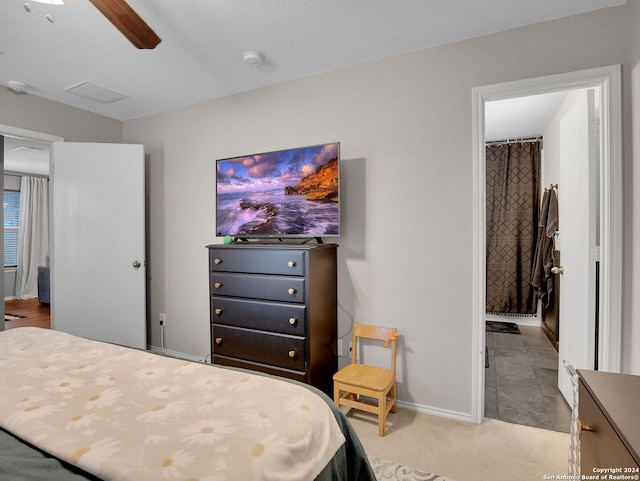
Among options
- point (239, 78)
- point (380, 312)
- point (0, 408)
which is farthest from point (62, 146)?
point (380, 312)

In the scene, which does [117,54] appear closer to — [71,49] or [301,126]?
[71,49]

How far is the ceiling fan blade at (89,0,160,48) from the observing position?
4.65ft

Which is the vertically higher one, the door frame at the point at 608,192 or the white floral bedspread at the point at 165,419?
the door frame at the point at 608,192

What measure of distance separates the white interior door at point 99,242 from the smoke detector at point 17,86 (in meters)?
0.49

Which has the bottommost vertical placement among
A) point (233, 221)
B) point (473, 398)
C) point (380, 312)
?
point (473, 398)

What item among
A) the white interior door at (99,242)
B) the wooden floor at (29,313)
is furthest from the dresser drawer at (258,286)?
the wooden floor at (29,313)

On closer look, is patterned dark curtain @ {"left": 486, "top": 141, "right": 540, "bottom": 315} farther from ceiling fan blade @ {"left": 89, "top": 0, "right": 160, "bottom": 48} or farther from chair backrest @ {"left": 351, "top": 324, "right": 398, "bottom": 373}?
ceiling fan blade @ {"left": 89, "top": 0, "right": 160, "bottom": 48}

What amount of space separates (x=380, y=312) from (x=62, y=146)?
331 cm

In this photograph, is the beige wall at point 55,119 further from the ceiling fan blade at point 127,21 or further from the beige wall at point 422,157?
the ceiling fan blade at point 127,21

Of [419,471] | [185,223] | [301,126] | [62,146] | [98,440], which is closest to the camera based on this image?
[98,440]

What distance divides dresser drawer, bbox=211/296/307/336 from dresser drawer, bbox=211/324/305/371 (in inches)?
1.9

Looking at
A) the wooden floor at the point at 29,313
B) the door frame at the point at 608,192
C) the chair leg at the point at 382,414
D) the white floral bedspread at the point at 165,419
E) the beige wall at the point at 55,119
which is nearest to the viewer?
the white floral bedspread at the point at 165,419

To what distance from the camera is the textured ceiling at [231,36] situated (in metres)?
1.95

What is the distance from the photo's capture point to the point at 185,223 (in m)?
3.43
